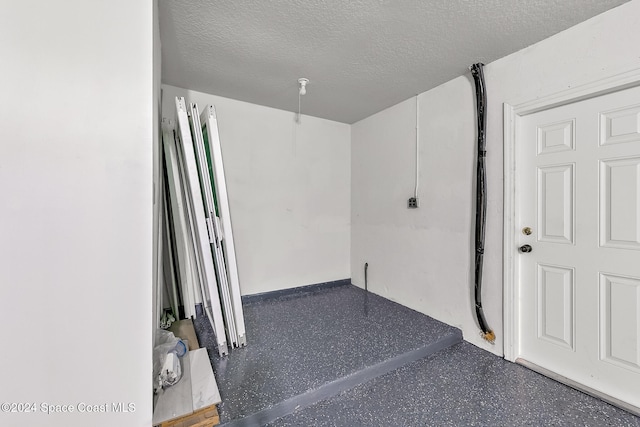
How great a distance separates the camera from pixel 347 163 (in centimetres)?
357

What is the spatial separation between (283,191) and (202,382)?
2.06 metres

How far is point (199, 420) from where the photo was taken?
121cm

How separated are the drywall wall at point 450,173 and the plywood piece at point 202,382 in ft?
6.48

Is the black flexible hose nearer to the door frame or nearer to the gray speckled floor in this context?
the door frame

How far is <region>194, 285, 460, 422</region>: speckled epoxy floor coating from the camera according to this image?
1510 mm

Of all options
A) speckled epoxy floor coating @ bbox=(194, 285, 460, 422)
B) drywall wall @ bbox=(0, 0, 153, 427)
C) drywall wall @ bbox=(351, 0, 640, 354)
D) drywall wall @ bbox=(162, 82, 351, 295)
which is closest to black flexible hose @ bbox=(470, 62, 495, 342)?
drywall wall @ bbox=(351, 0, 640, 354)

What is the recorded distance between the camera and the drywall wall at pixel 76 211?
35.0 inches

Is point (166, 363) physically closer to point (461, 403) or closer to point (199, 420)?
point (199, 420)

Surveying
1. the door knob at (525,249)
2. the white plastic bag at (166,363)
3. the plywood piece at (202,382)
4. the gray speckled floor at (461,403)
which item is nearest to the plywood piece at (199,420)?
the plywood piece at (202,382)

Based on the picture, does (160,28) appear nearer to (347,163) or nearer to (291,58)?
(291,58)

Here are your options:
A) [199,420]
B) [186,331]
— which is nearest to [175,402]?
[199,420]

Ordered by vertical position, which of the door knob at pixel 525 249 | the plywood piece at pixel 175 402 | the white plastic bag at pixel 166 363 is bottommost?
the plywood piece at pixel 175 402

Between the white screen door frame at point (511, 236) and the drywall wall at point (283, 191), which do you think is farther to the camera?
the drywall wall at point (283, 191)

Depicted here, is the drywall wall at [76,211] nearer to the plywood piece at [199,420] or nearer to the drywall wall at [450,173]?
the plywood piece at [199,420]
